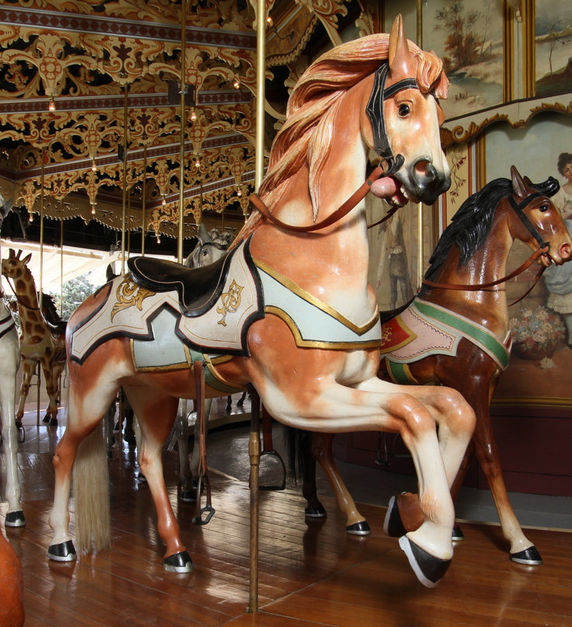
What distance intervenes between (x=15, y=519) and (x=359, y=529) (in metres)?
1.98

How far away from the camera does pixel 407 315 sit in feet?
11.7

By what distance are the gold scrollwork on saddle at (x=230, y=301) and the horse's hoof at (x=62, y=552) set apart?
4.91 ft

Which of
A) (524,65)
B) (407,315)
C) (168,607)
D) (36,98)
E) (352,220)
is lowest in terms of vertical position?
(168,607)

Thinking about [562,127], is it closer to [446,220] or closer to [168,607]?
[446,220]

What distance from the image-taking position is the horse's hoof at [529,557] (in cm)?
296

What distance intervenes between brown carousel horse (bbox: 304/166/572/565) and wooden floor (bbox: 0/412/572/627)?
33 cm

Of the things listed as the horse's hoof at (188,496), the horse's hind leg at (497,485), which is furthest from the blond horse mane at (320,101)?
the horse's hoof at (188,496)

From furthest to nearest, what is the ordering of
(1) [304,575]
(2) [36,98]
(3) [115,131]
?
1. (3) [115,131]
2. (2) [36,98]
3. (1) [304,575]

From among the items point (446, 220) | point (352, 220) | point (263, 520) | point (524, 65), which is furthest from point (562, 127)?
point (263, 520)

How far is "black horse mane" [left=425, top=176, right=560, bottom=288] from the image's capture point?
11.2 feet

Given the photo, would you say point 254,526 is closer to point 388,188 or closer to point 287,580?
point 287,580

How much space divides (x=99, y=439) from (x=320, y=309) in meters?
1.70

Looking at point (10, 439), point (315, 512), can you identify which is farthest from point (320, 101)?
point (10, 439)

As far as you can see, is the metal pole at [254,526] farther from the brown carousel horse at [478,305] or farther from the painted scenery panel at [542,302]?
the painted scenery panel at [542,302]
